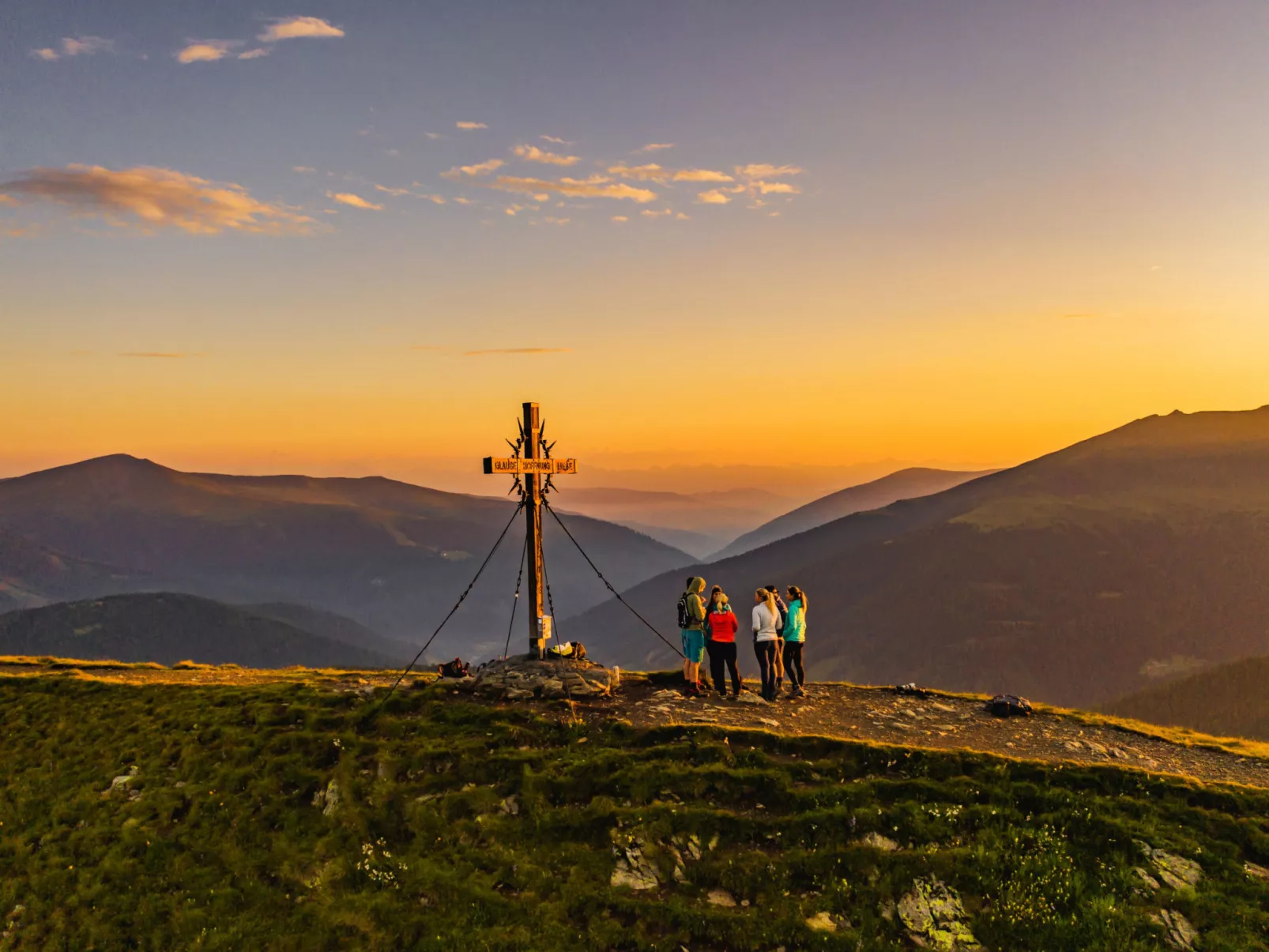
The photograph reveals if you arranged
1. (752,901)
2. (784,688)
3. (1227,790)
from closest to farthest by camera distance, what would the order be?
→ (752,901) < (1227,790) < (784,688)

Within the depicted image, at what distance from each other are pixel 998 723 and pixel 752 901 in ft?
39.9

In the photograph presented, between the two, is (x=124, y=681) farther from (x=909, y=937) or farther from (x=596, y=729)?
(x=909, y=937)

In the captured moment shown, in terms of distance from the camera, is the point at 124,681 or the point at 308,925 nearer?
the point at 308,925

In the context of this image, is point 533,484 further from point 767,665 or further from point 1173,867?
point 1173,867

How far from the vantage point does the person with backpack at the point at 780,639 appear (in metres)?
24.5

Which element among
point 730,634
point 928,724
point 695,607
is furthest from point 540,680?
point 928,724

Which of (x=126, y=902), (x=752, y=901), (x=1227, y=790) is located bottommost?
(x=126, y=902)

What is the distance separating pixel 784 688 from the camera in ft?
86.1

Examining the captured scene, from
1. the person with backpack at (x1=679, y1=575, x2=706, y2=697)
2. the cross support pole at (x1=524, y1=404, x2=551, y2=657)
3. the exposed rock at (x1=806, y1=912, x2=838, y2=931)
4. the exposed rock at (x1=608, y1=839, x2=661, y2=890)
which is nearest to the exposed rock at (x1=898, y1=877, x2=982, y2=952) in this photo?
the exposed rock at (x1=806, y1=912, x2=838, y2=931)

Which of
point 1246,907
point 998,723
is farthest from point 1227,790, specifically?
point 998,723

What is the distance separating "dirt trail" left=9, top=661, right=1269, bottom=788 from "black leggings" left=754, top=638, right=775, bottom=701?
501 millimetres

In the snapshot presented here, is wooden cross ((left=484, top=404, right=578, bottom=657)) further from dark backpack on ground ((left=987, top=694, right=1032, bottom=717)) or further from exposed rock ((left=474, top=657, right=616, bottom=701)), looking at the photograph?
dark backpack on ground ((left=987, top=694, right=1032, bottom=717))

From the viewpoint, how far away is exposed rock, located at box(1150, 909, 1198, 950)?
43.8ft

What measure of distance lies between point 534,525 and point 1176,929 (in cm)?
2069
